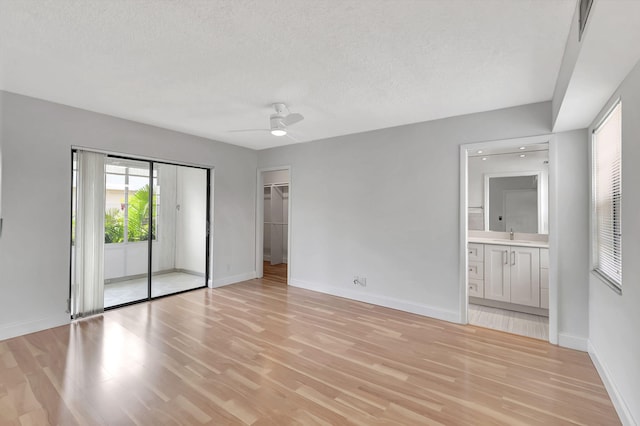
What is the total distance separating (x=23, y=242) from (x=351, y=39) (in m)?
3.94

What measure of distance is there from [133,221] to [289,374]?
3312 mm

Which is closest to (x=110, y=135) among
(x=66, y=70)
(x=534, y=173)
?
(x=66, y=70)

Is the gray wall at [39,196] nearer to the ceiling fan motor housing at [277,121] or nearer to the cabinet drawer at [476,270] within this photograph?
the ceiling fan motor housing at [277,121]

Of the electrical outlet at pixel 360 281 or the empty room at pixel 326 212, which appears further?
the electrical outlet at pixel 360 281

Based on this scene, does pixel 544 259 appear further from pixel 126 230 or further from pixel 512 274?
pixel 126 230

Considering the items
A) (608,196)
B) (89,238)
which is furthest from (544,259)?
(89,238)

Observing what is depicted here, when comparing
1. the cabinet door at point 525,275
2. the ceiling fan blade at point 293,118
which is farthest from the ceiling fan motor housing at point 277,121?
the cabinet door at point 525,275

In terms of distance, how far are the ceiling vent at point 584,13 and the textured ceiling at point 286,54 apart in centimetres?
17

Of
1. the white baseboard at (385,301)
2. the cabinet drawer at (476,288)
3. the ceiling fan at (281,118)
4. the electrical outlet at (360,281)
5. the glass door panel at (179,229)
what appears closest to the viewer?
the ceiling fan at (281,118)

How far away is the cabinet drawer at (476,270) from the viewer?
14.1 ft

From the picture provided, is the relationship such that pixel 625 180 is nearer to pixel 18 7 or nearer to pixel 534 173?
pixel 534 173

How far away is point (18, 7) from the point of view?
175 cm

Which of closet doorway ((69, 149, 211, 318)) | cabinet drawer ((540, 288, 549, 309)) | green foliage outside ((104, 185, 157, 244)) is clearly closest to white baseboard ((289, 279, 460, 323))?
cabinet drawer ((540, 288, 549, 309))

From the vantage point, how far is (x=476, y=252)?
4.34 meters
